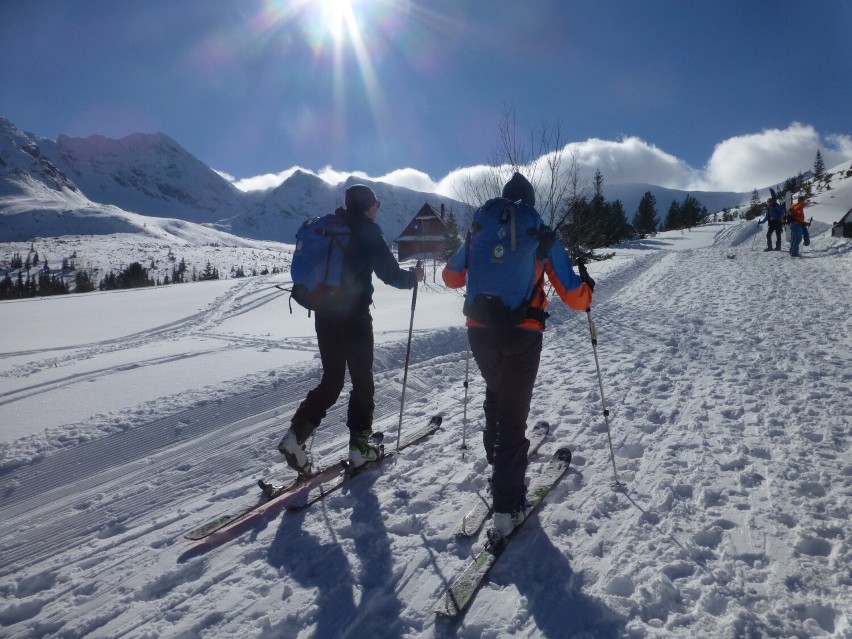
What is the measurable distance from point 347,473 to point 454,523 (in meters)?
1.12

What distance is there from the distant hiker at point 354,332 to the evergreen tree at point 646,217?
195ft

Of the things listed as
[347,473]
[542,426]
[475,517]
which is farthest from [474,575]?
[542,426]

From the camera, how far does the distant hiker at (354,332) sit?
3.64 m

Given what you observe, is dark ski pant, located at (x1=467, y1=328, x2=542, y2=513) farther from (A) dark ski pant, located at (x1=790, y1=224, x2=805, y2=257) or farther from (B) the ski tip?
(A) dark ski pant, located at (x1=790, y1=224, x2=805, y2=257)

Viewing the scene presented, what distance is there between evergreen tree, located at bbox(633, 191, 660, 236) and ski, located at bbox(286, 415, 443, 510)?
5877 centimetres

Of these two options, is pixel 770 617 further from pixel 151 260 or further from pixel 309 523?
pixel 151 260

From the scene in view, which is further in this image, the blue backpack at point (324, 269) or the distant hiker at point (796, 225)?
the distant hiker at point (796, 225)

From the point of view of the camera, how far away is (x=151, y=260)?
174ft

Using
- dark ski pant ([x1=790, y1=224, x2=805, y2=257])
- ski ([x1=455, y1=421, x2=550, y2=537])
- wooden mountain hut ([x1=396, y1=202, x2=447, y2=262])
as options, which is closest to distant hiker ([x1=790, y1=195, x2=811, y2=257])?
dark ski pant ([x1=790, y1=224, x2=805, y2=257])

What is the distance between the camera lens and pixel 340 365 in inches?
151

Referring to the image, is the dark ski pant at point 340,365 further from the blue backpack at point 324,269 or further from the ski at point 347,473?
the ski at point 347,473

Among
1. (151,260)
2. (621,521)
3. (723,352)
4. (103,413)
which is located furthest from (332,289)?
(151,260)

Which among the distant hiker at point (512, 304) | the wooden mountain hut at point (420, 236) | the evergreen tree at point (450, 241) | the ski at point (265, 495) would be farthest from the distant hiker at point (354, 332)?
the wooden mountain hut at point (420, 236)

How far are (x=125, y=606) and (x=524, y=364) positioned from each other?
2.74 m
